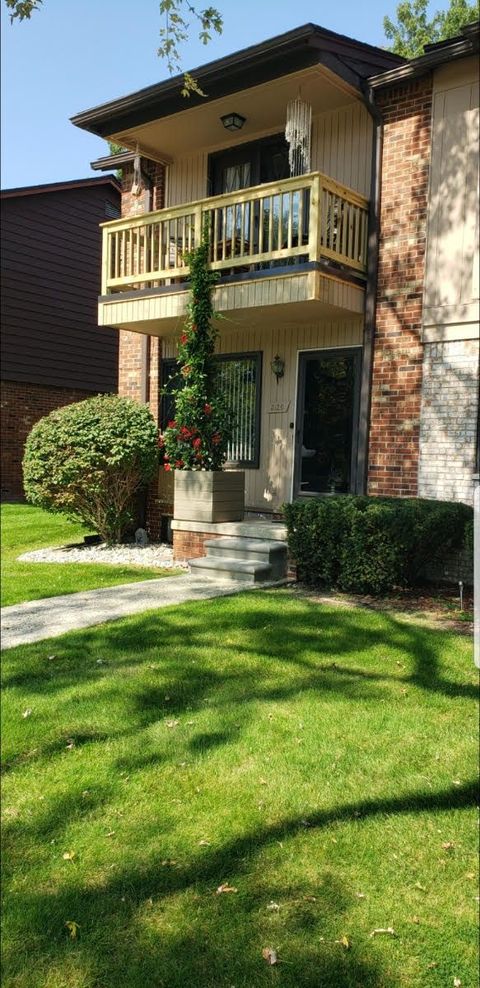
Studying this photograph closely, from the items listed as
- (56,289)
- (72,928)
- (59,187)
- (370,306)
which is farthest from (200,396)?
(59,187)

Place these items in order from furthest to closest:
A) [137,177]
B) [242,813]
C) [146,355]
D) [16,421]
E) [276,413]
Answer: [16,421] < [146,355] < [137,177] < [276,413] < [242,813]

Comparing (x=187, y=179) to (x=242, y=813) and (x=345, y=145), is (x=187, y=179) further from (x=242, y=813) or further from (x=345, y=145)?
(x=242, y=813)

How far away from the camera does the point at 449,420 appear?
866cm

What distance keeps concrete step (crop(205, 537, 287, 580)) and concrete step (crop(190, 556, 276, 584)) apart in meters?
0.07

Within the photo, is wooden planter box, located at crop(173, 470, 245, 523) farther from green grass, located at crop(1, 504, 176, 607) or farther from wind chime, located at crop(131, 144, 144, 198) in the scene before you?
wind chime, located at crop(131, 144, 144, 198)

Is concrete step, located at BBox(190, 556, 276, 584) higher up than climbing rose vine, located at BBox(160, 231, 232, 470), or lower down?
lower down

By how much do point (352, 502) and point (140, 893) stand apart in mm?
4969

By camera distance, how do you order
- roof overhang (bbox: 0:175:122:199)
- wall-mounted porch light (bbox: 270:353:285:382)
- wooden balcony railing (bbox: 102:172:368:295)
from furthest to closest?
roof overhang (bbox: 0:175:122:199) → wall-mounted porch light (bbox: 270:353:285:382) → wooden balcony railing (bbox: 102:172:368:295)

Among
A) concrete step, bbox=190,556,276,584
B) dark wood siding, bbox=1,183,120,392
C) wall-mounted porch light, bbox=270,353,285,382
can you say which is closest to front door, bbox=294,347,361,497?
wall-mounted porch light, bbox=270,353,285,382

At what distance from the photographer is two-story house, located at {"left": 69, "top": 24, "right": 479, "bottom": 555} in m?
8.65

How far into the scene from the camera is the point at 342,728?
4.37 meters

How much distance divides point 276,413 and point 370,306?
2.11 metres

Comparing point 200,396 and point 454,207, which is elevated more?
point 454,207

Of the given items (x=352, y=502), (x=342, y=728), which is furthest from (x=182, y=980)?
(x=352, y=502)
